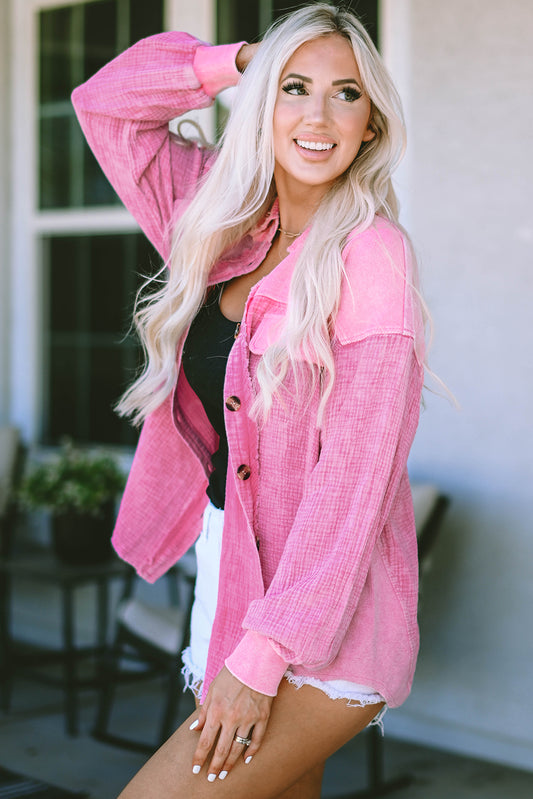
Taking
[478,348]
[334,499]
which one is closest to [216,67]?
[334,499]

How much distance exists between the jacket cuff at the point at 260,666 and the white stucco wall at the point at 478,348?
183cm

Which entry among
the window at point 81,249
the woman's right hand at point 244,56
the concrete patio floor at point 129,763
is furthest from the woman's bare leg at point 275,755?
the window at point 81,249

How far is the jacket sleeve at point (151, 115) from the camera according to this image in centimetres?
177

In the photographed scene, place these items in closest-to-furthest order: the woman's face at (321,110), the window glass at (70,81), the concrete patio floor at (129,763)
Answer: the woman's face at (321,110)
the concrete patio floor at (129,763)
the window glass at (70,81)

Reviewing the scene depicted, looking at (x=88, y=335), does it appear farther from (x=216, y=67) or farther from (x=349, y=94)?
(x=349, y=94)

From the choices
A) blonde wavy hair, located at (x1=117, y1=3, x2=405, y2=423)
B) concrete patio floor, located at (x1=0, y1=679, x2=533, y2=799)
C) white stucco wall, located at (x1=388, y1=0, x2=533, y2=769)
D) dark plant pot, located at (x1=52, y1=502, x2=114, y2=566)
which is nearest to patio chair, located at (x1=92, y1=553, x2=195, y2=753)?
concrete patio floor, located at (x1=0, y1=679, x2=533, y2=799)

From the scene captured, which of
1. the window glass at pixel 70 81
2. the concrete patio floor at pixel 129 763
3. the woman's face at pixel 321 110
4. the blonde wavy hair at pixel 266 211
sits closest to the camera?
the blonde wavy hair at pixel 266 211

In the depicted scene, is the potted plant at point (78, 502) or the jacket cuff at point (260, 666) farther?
the potted plant at point (78, 502)

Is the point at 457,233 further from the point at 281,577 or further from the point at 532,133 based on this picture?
the point at 281,577

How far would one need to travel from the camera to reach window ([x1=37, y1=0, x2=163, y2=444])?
3996mm

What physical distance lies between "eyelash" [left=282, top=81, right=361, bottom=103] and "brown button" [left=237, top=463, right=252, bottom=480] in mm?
623

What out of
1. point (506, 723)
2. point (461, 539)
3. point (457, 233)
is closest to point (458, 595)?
point (461, 539)

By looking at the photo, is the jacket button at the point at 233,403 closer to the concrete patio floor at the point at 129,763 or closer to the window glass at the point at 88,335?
the concrete patio floor at the point at 129,763

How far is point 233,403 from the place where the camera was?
1.46 m
